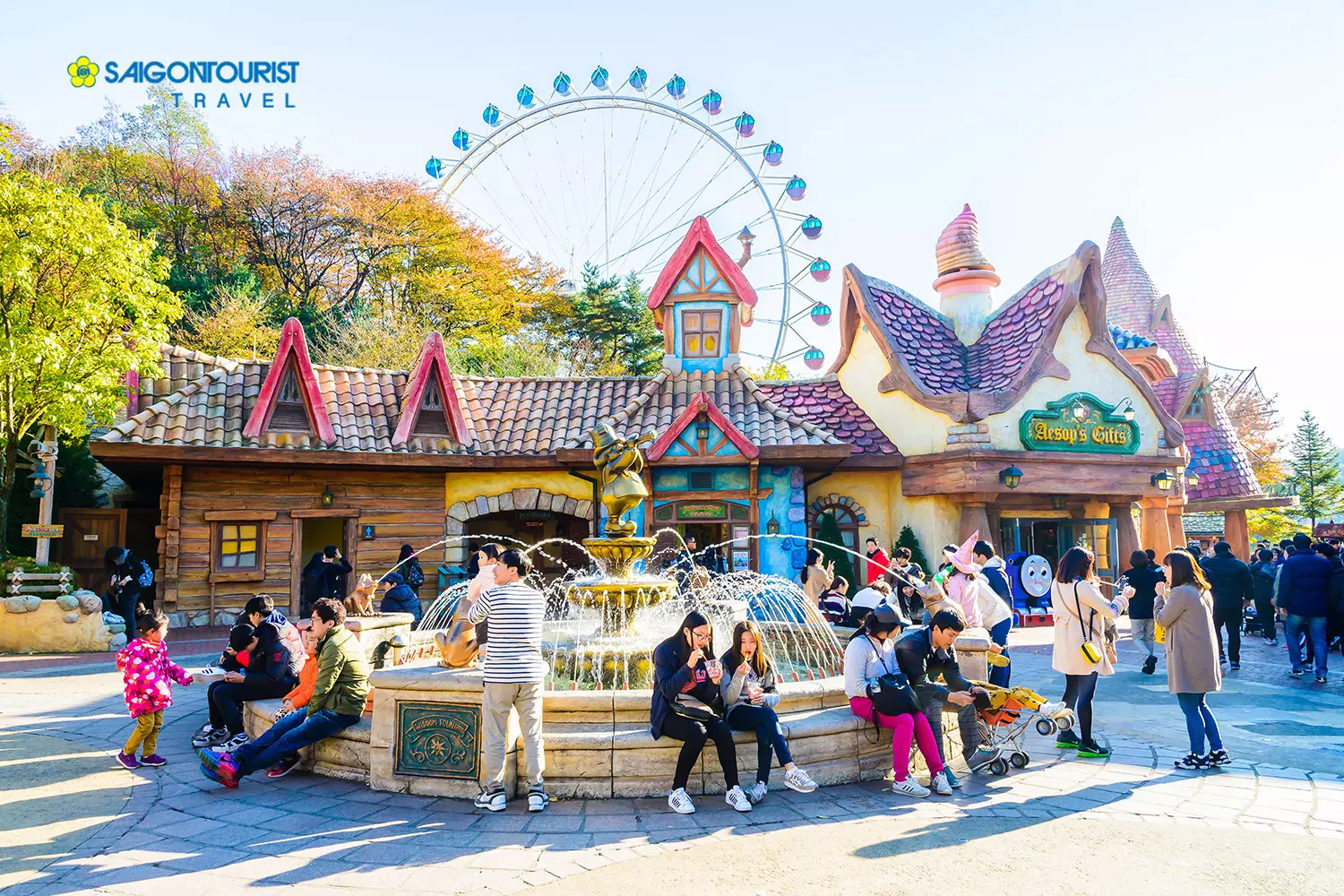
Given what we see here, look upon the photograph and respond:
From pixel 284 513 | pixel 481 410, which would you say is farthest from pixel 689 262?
pixel 284 513

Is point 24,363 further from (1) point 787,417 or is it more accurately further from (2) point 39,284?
(1) point 787,417

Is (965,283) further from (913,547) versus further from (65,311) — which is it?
(65,311)

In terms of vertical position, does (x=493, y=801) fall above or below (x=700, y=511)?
below

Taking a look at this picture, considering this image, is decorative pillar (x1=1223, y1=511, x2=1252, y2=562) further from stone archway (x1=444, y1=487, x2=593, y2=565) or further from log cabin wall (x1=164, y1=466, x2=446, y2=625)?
log cabin wall (x1=164, y1=466, x2=446, y2=625)

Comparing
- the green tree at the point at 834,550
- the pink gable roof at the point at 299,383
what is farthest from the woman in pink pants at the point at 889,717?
the pink gable roof at the point at 299,383

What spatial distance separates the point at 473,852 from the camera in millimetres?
4809

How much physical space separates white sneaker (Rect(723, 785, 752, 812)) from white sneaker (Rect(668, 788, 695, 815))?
246 millimetres

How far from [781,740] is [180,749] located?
201 inches

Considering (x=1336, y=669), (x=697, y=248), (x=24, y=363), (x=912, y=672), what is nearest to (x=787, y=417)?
(x=697, y=248)

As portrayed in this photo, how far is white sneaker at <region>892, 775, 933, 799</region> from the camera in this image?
5.85m

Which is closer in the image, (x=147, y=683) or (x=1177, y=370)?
(x=147, y=683)

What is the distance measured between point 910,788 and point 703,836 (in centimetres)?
162

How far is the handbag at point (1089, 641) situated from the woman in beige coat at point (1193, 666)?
489mm

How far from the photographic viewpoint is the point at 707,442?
16703mm
